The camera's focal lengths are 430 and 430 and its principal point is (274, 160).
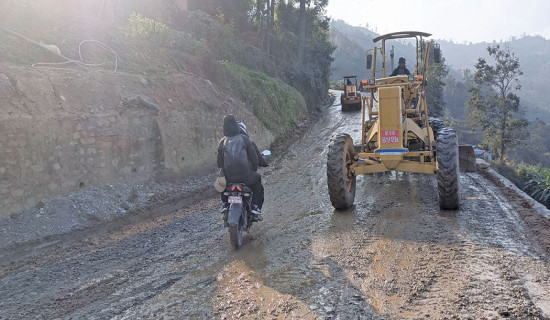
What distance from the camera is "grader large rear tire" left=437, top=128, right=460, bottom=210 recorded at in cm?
664

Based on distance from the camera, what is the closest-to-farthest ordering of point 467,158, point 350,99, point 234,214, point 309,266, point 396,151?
1. point 309,266
2. point 234,214
3. point 396,151
4. point 467,158
5. point 350,99

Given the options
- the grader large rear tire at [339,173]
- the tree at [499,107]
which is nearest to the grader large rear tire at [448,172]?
the grader large rear tire at [339,173]

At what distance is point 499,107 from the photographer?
33.5m

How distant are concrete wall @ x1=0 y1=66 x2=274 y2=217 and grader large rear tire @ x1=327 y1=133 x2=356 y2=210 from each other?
15.8 feet

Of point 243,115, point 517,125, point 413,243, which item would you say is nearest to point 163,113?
point 243,115

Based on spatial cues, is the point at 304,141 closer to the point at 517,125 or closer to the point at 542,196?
the point at 542,196

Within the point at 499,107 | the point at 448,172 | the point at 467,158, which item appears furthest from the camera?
the point at 499,107

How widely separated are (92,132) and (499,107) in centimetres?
3261

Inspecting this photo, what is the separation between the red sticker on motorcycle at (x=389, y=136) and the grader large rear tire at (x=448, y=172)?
0.66m

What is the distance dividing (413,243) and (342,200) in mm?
1913

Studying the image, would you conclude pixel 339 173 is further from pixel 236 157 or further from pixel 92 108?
pixel 92 108

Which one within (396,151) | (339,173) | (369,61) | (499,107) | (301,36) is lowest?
(499,107)

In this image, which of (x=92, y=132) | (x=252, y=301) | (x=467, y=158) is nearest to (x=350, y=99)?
(x=467, y=158)

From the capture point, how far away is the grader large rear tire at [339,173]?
23.6 ft
